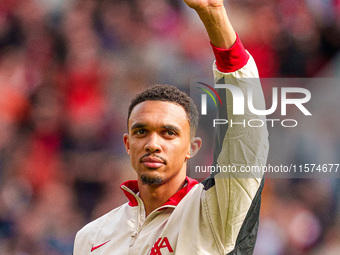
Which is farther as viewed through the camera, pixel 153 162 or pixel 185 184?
pixel 185 184

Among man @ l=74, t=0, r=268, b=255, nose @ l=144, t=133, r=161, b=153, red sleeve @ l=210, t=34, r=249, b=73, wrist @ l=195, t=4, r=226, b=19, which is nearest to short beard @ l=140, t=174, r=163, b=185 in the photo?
man @ l=74, t=0, r=268, b=255

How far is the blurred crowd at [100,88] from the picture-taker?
12.6 feet

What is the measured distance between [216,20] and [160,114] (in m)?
0.54

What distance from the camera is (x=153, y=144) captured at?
1780mm

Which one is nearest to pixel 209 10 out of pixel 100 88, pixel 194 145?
pixel 194 145

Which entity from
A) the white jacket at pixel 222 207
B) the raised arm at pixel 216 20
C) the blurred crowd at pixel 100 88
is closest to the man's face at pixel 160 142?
the white jacket at pixel 222 207

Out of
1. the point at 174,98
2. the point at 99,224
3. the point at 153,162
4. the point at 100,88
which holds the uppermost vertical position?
the point at 100,88

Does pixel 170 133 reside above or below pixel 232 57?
below

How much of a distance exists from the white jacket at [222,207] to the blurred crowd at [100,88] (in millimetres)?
2170

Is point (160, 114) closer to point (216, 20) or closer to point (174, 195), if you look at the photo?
point (174, 195)

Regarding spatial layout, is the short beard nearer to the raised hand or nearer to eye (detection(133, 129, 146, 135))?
eye (detection(133, 129, 146, 135))

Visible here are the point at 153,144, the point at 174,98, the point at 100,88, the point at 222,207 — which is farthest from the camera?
the point at 100,88

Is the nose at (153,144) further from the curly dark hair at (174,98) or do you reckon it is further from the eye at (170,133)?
the curly dark hair at (174,98)

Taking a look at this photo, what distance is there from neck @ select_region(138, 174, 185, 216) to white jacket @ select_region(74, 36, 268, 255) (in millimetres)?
49
